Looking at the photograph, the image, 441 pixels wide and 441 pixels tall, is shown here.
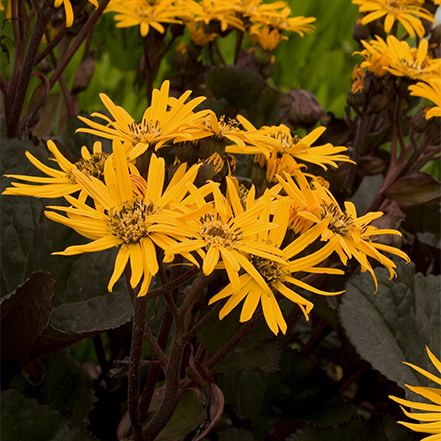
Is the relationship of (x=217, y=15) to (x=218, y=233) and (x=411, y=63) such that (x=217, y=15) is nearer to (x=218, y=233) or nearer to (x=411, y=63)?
(x=411, y=63)

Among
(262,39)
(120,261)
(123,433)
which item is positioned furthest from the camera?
(262,39)

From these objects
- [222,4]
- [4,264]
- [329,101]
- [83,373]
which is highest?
[222,4]

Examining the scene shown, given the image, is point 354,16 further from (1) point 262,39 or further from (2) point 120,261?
(2) point 120,261

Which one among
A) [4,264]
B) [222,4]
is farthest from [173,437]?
[222,4]

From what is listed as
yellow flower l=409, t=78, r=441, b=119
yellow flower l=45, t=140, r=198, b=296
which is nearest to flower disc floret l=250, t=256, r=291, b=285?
yellow flower l=45, t=140, r=198, b=296

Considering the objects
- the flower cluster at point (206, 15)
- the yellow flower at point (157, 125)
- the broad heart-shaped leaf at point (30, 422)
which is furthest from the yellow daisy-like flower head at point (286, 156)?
the flower cluster at point (206, 15)

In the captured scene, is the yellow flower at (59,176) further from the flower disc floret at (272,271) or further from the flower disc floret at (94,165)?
the flower disc floret at (272,271)
